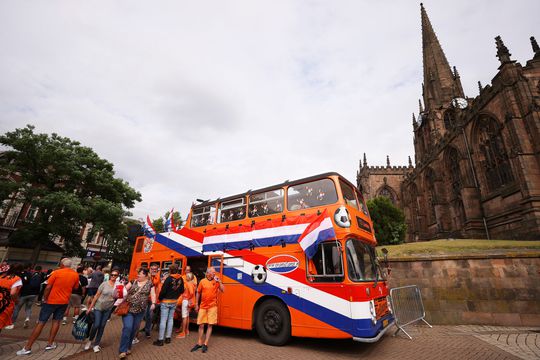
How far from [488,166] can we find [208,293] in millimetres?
27448

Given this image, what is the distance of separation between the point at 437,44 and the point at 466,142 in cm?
2990

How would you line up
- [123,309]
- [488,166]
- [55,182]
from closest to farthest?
[123,309], [55,182], [488,166]

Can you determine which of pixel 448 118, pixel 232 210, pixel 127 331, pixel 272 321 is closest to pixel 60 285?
pixel 127 331

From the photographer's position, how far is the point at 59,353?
587 cm

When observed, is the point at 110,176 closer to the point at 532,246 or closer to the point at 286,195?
the point at 286,195

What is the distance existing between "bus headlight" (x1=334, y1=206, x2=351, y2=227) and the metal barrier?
12.8 ft

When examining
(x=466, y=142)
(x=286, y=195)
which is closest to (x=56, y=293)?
(x=286, y=195)

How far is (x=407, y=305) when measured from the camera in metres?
9.30

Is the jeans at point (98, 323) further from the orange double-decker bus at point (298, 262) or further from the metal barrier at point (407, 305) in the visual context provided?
the metal barrier at point (407, 305)

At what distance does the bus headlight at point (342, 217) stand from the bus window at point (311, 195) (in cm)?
42

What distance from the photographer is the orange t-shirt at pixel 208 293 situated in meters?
6.64

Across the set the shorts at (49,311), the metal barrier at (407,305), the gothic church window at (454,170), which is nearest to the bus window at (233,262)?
the shorts at (49,311)

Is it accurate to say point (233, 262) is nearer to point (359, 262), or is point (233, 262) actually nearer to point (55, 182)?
point (359, 262)

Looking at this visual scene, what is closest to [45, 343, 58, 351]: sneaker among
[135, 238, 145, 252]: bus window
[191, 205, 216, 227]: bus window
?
[191, 205, 216, 227]: bus window
